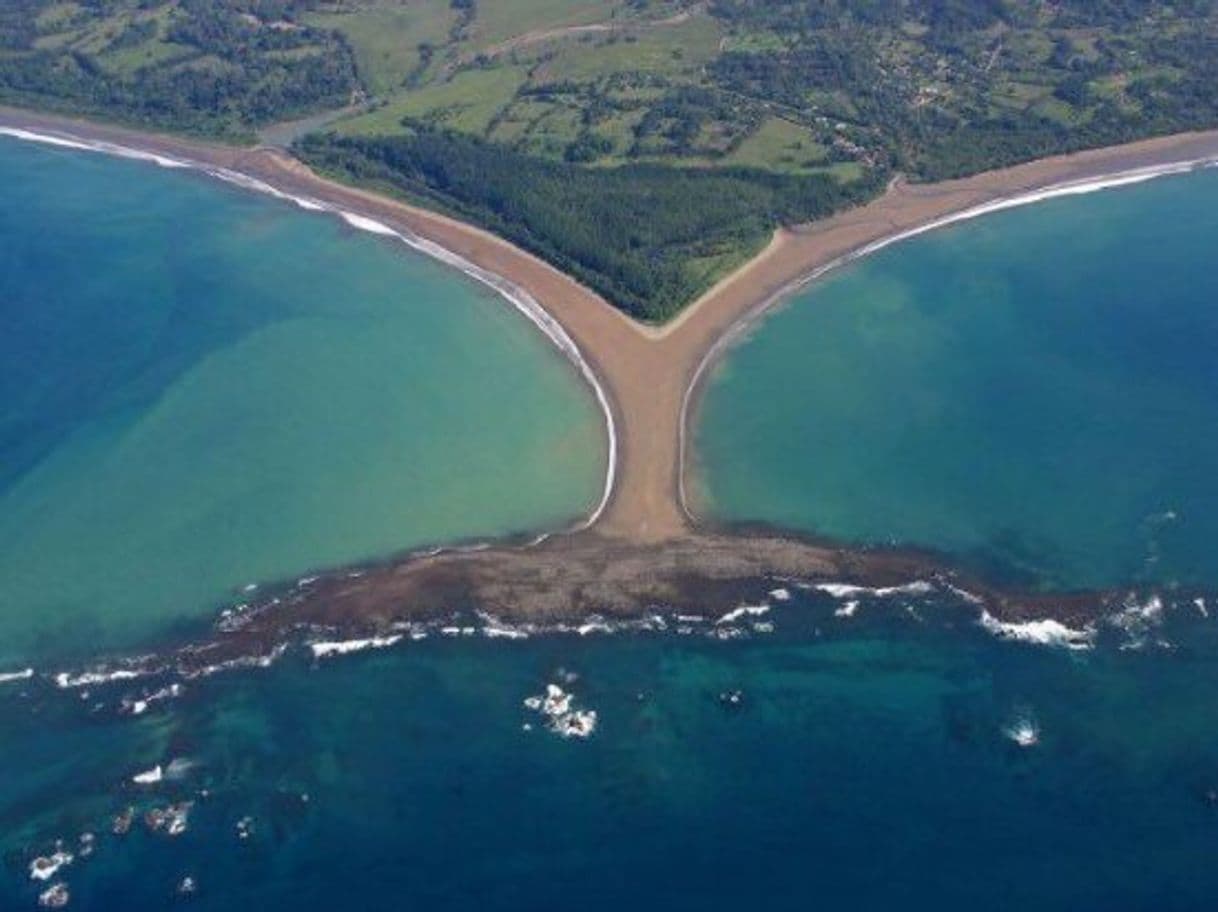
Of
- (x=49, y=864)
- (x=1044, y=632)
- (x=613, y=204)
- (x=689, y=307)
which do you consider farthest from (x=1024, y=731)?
(x=613, y=204)

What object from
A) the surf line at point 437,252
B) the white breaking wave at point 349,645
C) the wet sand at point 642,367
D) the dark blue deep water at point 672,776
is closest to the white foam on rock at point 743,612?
the dark blue deep water at point 672,776

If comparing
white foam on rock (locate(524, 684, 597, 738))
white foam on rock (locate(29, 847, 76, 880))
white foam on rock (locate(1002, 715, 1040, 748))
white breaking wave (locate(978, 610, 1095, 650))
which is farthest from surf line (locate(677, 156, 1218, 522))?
white foam on rock (locate(29, 847, 76, 880))

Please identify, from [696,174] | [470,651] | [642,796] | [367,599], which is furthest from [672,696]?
[696,174]

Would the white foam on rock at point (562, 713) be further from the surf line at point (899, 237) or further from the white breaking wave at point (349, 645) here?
the surf line at point (899, 237)

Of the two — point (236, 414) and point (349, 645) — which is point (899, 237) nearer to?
point (236, 414)

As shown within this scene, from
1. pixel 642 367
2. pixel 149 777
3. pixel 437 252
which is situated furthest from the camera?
pixel 437 252

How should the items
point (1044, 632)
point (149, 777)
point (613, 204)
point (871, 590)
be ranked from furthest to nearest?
point (613, 204) → point (871, 590) → point (1044, 632) → point (149, 777)

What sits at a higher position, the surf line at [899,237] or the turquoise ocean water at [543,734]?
the surf line at [899,237]
